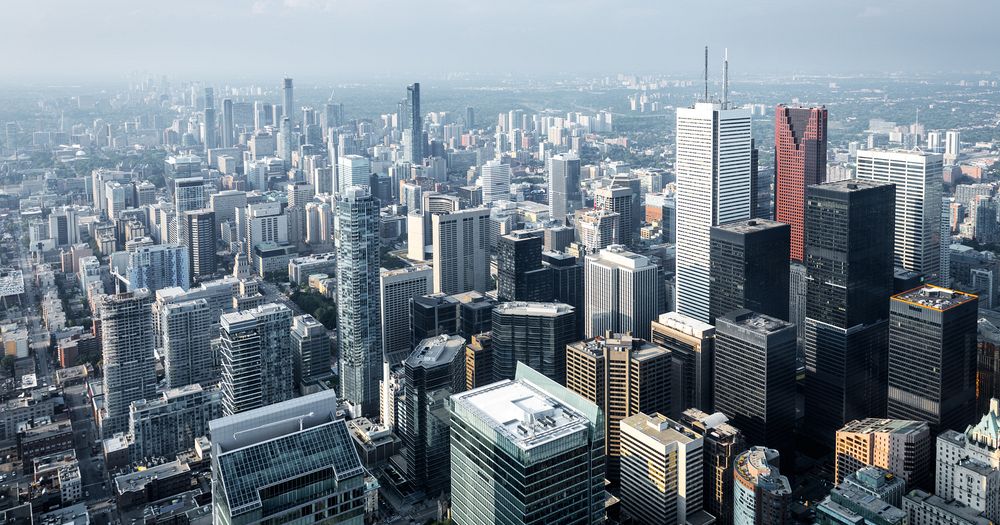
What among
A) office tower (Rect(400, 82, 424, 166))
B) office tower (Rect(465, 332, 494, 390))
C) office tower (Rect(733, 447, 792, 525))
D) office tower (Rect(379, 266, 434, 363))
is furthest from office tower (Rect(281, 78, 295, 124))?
office tower (Rect(733, 447, 792, 525))

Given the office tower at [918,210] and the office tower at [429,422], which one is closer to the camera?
the office tower at [429,422]

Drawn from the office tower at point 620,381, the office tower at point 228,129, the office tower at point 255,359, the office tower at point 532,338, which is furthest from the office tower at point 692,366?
the office tower at point 228,129

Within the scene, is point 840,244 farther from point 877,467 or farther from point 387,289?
point 387,289

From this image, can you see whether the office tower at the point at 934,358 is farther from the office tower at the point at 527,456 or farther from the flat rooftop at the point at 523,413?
the flat rooftop at the point at 523,413

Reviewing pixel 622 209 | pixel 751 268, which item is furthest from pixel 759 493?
pixel 622 209

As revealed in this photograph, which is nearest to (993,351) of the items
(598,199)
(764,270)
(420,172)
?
(764,270)

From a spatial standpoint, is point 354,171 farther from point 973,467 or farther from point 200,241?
Result: point 973,467
